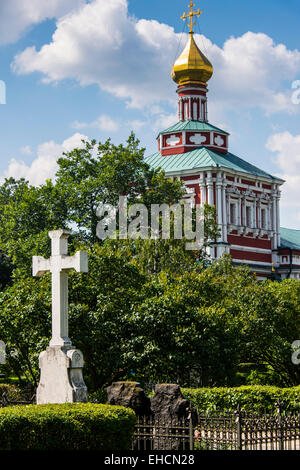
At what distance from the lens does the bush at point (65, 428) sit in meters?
10.8

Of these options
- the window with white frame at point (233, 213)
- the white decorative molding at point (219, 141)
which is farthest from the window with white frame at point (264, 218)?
the white decorative molding at point (219, 141)

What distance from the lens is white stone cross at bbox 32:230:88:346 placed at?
14219mm

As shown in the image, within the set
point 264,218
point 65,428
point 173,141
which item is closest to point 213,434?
point 65,428

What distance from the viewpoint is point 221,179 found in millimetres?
47500

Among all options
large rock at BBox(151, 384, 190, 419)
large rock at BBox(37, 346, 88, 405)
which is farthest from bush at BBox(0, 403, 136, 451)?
large rock at BBox(151, 384, 190, 419)

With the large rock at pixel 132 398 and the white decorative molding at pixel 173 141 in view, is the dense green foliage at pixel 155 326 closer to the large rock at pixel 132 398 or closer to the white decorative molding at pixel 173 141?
the large rock at pixel 132 398

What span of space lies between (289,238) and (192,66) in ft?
53.0

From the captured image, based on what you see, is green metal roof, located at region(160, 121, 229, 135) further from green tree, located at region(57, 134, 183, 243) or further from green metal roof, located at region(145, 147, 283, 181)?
green tree, located at region(57, 134, 183, 243)

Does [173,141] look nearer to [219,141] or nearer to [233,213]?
[219,141]

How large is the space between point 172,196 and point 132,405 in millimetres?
23380

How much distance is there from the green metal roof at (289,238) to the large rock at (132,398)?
132ft
